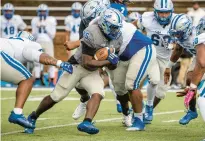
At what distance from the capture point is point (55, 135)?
895 cm

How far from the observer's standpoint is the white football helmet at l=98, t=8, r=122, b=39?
8797 mm

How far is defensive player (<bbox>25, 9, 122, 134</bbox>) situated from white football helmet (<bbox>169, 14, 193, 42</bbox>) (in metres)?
0.82

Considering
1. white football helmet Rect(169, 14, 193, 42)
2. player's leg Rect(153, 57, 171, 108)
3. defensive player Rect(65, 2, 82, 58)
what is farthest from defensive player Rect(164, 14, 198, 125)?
defensive player Rect(65, 2, 82, 58)

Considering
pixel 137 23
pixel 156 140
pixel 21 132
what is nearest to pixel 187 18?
pixel 137 23

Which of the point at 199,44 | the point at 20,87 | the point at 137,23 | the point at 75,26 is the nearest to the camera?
the point at 199,44

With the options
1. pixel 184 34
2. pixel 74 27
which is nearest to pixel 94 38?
pixel 184 34

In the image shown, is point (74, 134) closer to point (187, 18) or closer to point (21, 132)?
point (21, 132)

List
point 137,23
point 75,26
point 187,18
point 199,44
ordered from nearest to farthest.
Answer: point 199,44
point 187,18
point 137,23
point 75,26

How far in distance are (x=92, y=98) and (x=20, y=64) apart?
866 mm

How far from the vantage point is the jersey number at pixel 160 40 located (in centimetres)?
1054

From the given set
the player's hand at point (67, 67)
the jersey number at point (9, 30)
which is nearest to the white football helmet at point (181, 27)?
the player's hand at point (67, 67)

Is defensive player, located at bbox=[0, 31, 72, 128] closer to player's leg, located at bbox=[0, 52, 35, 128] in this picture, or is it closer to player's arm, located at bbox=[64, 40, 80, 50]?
player's leg, located at bbox=[0, 52, 35, 128]

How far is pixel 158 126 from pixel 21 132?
179cm

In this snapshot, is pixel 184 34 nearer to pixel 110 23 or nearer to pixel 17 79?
pixel 110 23
